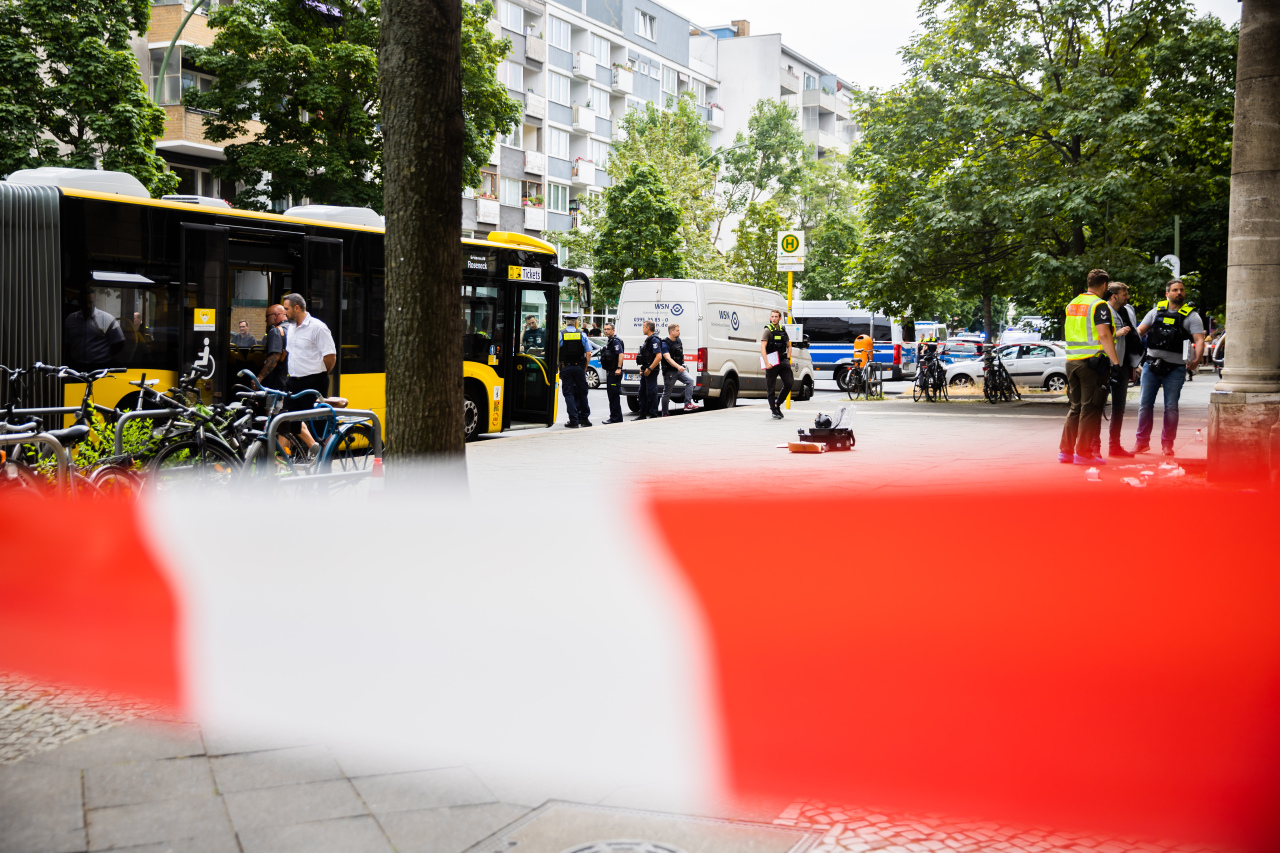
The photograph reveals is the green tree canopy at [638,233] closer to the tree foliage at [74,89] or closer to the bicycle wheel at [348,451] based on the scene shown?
the tree foliage at [74,89]

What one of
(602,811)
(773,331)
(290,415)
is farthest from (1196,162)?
(602,811)

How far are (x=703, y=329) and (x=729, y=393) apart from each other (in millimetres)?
1683

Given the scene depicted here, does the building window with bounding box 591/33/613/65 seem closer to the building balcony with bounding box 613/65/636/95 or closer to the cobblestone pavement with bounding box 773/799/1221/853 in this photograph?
the building balcony with bounding box 613/65/636/95

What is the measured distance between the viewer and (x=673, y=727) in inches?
73.9

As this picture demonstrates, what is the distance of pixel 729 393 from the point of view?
24047mm

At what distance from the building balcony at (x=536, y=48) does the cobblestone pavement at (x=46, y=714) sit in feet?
178

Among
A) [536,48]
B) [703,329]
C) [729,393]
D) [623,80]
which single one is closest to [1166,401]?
[703,329]

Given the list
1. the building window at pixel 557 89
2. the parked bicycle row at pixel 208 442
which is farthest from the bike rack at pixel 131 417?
the building window at pixel 557 89

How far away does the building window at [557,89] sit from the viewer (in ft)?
188

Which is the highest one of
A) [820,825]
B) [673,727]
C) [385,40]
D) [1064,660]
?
[385,40]

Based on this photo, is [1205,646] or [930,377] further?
[930,377]

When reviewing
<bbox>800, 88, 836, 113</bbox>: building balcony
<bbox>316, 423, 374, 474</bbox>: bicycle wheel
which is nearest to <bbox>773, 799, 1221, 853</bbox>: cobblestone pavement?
<bbox>316, 423, 374, 474</bbox>: bicycle wheel

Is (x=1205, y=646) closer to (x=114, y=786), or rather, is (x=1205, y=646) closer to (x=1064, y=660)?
(x=1064, y=660)

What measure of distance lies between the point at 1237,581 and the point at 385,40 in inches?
181
